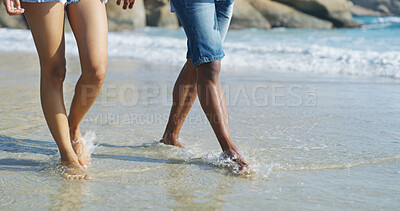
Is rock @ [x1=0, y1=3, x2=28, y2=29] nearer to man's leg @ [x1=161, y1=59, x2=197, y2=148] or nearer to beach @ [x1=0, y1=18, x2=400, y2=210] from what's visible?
beach @ [x1=0, y1=18, x2=400, y2=210]

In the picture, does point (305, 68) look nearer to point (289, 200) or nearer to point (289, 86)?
point (289, 86)

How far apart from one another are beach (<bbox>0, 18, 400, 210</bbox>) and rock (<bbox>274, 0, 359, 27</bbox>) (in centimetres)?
1913

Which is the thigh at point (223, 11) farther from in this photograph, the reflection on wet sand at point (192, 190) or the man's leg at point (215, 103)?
the reflection on wet sand at point (192, 190)

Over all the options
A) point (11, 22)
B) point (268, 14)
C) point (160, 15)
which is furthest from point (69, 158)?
point (268, 14)

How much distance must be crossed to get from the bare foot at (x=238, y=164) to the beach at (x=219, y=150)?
0.05m

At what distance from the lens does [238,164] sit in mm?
2492

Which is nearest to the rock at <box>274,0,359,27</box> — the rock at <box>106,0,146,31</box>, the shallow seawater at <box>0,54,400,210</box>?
the rock at <box>106,0,146,31</box>

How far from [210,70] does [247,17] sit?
69.6 feet

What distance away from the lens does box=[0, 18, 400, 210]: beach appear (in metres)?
2.05

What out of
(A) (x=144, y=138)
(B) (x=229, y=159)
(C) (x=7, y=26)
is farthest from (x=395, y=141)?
(C) (x=7, y=26)

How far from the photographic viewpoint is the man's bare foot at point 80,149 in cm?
256

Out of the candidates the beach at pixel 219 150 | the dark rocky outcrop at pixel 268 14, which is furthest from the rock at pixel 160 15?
the beach at pixel 219 150

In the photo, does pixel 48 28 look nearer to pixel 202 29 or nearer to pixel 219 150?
pixel 202 29
